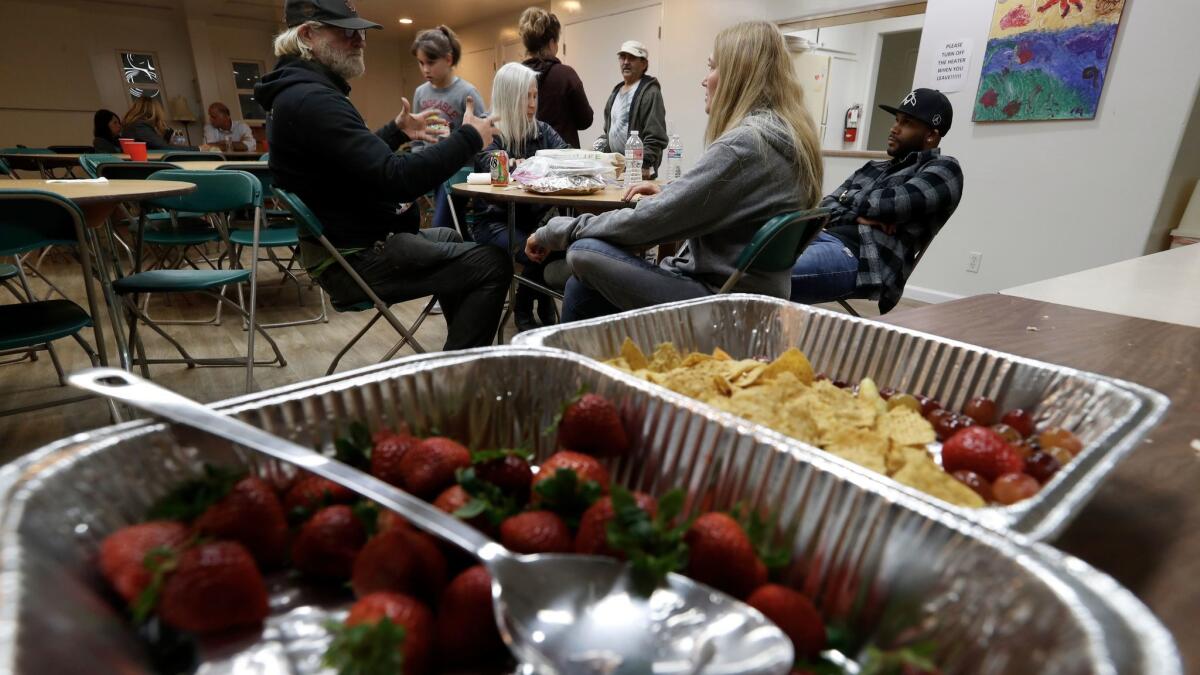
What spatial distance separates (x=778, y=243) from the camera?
5.12 ft

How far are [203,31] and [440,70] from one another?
29.8 ft

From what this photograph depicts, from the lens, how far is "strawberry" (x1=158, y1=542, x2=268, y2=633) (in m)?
0.39

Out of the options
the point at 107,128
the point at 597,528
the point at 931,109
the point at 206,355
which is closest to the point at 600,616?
the point at 597,528

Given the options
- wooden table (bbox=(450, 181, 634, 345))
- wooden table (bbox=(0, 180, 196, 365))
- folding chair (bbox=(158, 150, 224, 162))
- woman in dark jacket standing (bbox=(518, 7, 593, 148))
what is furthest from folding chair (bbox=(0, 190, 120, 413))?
folding chair (bbox=(158, 150, 224, 162))

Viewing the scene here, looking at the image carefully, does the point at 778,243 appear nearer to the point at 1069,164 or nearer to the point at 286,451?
the point at 286,451

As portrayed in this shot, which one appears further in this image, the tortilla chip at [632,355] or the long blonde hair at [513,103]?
the long blonde hair at [513,103]

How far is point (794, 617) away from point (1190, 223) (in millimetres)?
4073

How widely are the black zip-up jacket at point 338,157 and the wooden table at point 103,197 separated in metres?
0.45

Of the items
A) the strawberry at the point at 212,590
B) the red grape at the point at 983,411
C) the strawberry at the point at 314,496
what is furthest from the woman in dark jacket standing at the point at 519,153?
the strawberry at the point at 212,590

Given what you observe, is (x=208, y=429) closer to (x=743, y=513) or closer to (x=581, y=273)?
(x=743, y=513)

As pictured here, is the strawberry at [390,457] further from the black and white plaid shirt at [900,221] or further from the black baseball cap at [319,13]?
the black and white plaid shirt at [900,221]

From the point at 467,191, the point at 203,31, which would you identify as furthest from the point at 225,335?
the point at 203,31

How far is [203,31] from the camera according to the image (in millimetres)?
9547

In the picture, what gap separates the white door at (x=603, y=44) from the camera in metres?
5.77
